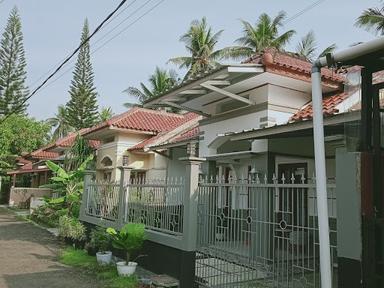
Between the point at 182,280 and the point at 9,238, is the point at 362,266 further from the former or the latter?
the point at 9,238

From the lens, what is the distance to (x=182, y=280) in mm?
6879

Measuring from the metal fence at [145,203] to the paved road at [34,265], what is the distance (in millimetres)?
1614

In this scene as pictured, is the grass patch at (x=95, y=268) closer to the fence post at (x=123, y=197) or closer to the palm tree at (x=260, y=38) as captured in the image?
the fence post at (x=123, y=197)

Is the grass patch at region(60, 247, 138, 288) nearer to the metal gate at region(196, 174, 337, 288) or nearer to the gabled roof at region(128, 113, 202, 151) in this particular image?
the metal gate at region(196, 174, 337, 288)

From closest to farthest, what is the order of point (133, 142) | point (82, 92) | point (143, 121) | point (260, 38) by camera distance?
point (133, 142)
point (143, 121)
point (260, 38)
point (82, 92)

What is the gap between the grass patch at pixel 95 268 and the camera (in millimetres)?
7436

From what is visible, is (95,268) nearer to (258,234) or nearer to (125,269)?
(125,269)

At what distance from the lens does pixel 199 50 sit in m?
31.4

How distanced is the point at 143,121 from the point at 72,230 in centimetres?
804

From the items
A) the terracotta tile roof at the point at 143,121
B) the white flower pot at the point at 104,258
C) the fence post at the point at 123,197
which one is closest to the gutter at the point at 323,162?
the white flower pot at the point at 104,258

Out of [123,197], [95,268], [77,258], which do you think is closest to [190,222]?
[95,268]

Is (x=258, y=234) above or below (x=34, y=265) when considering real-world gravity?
above

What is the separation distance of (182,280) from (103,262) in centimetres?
282

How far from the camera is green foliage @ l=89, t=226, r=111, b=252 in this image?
9.51 metres
